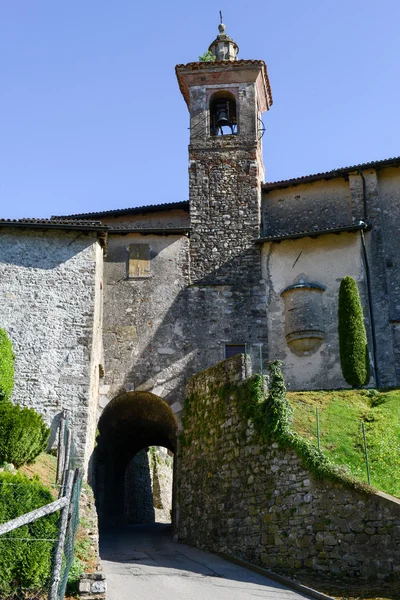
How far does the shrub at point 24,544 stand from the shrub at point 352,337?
13336 millimetres

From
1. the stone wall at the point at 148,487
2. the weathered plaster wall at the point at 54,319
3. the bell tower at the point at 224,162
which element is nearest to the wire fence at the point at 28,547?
the weathered plaster wall at the point at 54,319

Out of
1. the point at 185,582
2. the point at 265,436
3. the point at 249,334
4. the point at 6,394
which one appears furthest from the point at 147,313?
the point at 185,582

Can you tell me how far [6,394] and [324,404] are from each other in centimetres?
889

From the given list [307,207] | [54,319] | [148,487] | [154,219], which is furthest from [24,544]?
[148,487]

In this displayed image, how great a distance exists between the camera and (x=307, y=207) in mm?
27625

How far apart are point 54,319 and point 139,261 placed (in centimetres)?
452

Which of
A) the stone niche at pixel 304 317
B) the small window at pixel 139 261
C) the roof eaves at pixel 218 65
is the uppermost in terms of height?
the roof eaves at pixel 218 65

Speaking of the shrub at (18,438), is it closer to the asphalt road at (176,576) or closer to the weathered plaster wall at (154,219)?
the asphalt road at (176,576)

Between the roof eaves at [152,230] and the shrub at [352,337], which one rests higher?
the roof eaves at [152,230]

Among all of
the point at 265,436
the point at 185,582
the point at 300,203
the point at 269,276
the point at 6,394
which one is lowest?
the point at 185,582

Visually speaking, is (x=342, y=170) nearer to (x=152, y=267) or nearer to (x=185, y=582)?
(x=152, y=267)

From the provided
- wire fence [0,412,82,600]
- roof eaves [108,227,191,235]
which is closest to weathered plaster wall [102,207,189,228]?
roof eaves [108,227,191,235]

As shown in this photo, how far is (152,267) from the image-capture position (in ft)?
83.4

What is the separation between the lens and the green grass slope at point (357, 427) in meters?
16.1
